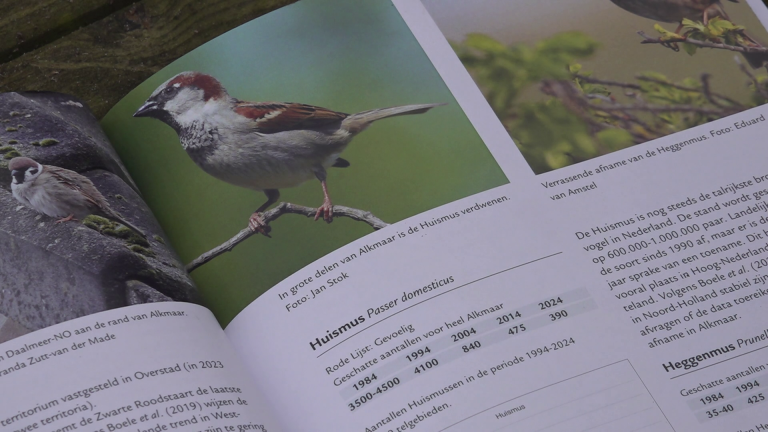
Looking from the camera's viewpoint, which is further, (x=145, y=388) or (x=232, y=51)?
(x=232, y=51)

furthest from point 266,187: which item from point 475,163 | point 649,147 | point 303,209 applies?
point 649,147

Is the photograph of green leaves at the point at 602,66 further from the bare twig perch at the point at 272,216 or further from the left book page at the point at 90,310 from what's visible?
the left book page at the point at 90,310

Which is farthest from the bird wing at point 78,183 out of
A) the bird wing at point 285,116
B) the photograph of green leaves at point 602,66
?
the photograph of green leaves at point 602,66

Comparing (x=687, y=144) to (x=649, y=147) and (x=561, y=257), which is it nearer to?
(x=649, y=147)

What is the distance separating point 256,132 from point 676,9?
0.34 m

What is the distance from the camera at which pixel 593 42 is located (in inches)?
20.2

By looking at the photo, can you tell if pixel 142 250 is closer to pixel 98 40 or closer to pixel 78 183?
pixel 78 183

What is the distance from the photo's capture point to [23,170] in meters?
0.42

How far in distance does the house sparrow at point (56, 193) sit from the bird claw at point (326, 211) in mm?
114

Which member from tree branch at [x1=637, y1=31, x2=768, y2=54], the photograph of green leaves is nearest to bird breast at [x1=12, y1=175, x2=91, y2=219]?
the photograph of green leaves

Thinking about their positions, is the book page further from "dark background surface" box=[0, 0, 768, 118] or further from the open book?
"dark background surface" box=[0, 0, 768, 118]

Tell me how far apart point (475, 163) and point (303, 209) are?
12cm

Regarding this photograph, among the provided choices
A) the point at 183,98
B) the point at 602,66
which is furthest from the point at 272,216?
the point at 602,66

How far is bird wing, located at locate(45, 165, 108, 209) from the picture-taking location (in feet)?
1.39
